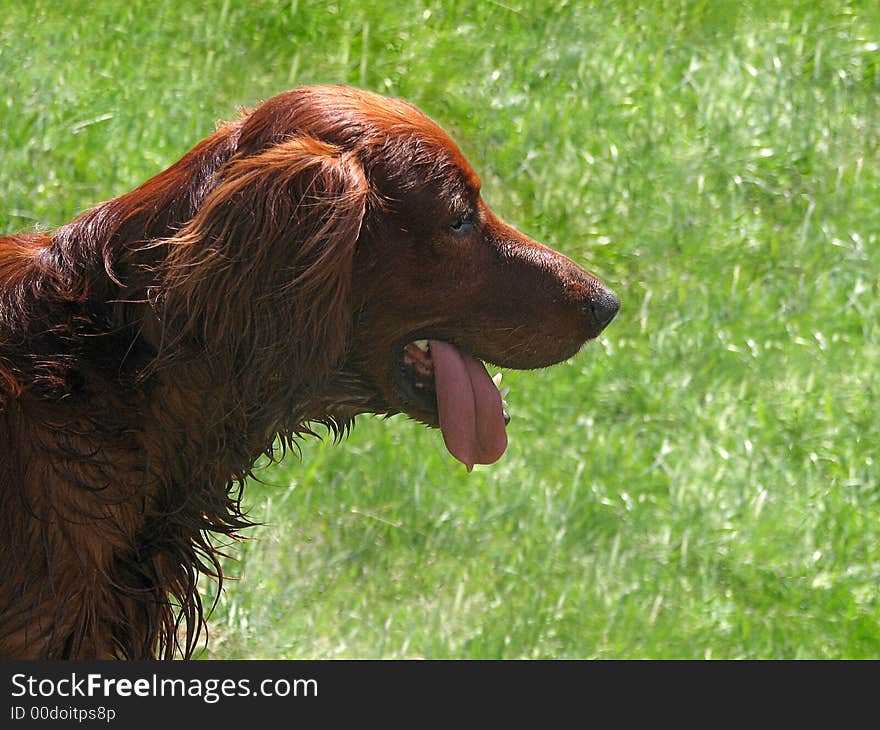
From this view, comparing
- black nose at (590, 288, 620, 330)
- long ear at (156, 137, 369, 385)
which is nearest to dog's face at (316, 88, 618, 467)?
black nose at (590, 288, 620, 330)

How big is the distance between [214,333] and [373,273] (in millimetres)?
422

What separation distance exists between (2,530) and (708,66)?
18.1ft

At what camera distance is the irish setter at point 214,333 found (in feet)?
11.6

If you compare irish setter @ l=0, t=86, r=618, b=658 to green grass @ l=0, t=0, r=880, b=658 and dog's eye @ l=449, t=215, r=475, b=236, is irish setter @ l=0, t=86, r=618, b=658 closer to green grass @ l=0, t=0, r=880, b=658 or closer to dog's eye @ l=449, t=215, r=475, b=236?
dog's eye @ l=449, t=215, r=475, b=236

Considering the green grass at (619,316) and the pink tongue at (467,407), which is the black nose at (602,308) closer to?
the pink tongue at (467,407)

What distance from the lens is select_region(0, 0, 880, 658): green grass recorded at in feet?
19.1

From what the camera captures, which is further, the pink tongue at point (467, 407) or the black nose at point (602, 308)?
the black nose at point (602, 308)

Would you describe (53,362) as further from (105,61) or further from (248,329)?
(105,61)

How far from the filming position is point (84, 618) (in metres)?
3.58

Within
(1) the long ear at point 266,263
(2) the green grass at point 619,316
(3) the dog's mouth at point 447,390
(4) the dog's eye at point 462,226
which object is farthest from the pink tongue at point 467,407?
(2) the green grass at point 619,316

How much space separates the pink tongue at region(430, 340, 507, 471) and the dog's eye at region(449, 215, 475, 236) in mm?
290

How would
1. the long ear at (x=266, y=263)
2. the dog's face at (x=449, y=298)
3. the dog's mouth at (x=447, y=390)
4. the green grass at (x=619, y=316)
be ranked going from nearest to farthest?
the long ear at (x=266, y=263) < the dog's face at (x=449, y=298) < the dog's mouth at (x=447, y=390) < the green grass at (x=619, y=316)

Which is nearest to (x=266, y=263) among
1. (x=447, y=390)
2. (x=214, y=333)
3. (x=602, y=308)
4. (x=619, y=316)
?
(x=214, y=333)

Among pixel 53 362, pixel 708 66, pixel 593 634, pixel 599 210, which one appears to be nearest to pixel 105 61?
pixel 599 210
